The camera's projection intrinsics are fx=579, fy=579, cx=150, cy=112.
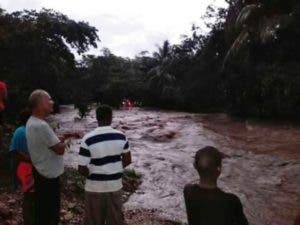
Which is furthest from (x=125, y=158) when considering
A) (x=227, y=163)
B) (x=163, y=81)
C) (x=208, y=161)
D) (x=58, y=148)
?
(x=163, y=81)

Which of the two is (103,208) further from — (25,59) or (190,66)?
(190,66)

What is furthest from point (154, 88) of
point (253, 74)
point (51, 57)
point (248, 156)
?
point (248, 156)

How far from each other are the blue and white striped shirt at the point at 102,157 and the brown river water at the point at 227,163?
3.70m

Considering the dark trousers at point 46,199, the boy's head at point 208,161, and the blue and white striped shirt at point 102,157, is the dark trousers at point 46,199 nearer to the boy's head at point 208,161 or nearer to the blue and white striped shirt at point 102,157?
the blue and white striped shirt at point 102,157

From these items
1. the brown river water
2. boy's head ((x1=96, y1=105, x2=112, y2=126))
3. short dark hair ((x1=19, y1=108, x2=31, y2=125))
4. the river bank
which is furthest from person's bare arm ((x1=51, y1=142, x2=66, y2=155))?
the brown river water

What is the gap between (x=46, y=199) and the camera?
5.62 m

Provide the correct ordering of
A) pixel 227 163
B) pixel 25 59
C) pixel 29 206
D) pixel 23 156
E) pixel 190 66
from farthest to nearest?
1. pixel 190 66
2. pixel 25 59
3. pixel 227 163
4. pixel 29 206
5. pixel 23 156

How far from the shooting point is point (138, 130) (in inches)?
850

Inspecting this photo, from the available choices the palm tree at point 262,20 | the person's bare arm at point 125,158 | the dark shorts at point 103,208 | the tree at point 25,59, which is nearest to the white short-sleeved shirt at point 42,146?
the dark shorts at point 103,208

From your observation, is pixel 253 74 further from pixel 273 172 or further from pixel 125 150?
pixel 125 150

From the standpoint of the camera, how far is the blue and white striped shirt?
213 inches

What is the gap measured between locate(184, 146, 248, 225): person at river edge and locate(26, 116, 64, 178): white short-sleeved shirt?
2140 mm

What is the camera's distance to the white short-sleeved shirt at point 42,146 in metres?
5.46

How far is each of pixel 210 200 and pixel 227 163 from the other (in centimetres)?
1124
